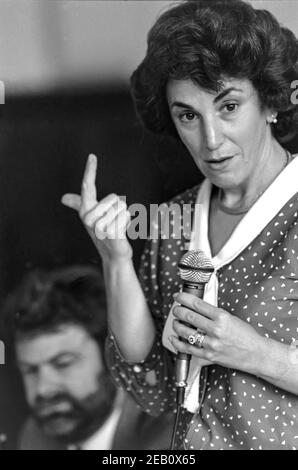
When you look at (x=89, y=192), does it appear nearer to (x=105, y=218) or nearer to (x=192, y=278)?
(x=105, y=218)

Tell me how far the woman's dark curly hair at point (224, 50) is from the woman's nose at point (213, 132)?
51mm

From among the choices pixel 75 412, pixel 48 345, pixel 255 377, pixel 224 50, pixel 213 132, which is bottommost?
pixel 75 412

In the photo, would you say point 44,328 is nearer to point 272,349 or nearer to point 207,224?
point 207,224

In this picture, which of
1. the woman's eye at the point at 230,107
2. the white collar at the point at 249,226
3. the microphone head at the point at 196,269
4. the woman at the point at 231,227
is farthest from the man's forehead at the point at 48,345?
the woman's eye at the point at 230,107

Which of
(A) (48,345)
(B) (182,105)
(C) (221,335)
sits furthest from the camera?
(A) (48,345)

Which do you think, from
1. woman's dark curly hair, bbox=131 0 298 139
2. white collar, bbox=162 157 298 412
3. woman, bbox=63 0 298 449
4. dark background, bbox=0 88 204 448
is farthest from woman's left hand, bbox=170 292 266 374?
Result: dark background, bbox=0 88 204 448

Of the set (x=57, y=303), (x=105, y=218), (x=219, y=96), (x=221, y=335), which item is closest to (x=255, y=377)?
(x=221, y=335)

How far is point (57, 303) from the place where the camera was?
4.97 ft

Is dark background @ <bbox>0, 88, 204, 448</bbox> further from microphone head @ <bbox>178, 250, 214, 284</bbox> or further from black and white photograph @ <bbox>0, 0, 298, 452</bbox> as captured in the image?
microphone head @ <bbox>178, 250, 214, 284</bbox>

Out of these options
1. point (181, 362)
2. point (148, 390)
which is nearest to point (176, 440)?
point (148, 390)

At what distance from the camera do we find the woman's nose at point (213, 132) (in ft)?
3.68

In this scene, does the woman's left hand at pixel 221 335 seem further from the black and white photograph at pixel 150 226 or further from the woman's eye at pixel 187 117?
the woman's eye at pixel 187 117

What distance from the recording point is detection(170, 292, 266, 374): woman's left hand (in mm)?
1048

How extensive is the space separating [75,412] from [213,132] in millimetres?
741
